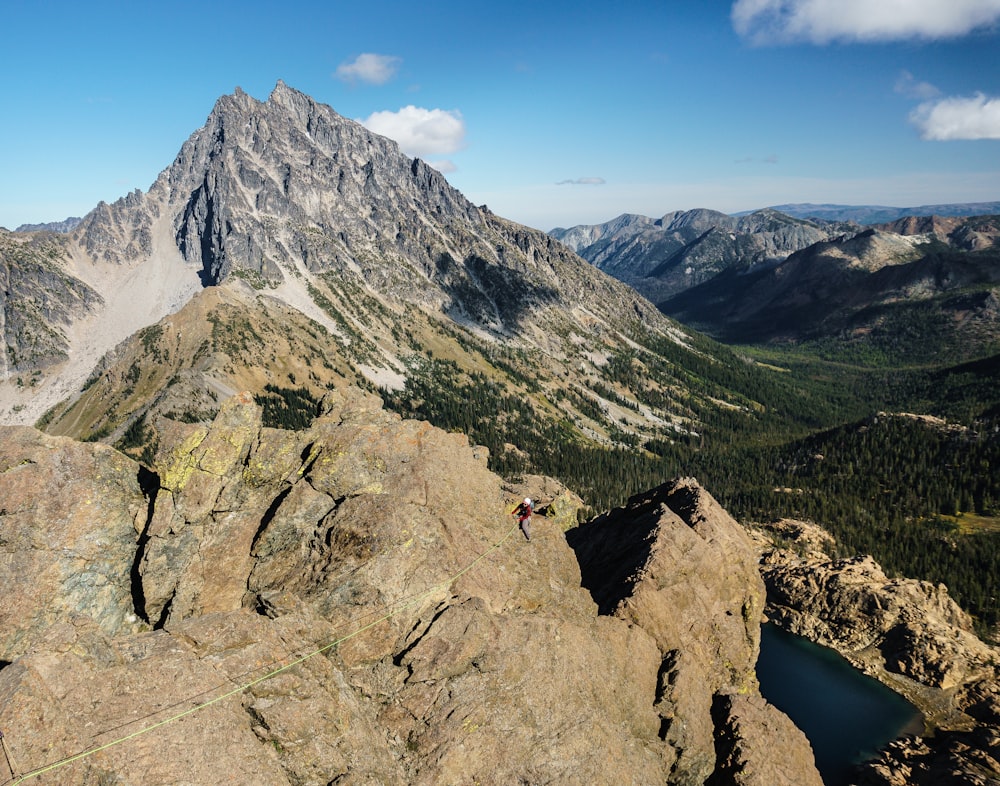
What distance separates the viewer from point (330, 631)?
92.2ft

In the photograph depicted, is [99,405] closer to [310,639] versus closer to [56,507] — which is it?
[56,507]

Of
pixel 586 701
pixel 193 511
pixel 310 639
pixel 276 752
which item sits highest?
pixel 193 511

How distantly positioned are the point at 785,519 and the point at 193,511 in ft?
494

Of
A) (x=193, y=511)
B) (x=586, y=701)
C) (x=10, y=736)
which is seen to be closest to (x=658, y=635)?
(x=586, y=701)

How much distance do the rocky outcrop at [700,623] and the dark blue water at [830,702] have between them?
1414 inches

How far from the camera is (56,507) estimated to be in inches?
1184

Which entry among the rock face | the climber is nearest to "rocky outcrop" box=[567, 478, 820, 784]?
the rock face

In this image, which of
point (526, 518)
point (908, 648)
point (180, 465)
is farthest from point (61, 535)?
point (908, 648)

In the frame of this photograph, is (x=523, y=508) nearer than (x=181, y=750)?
No

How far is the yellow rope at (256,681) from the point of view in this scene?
17875 mm

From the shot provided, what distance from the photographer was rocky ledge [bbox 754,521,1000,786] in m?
62.6

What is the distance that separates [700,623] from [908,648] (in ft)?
217

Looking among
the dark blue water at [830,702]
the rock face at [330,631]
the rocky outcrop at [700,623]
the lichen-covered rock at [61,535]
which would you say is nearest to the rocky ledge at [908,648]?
the dark blue water at [830,702]

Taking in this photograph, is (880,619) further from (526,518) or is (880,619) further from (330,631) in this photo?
(330,631)
